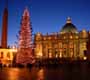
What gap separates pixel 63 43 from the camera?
116 meters

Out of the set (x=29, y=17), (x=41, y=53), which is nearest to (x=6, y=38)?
(x=29, y=17)

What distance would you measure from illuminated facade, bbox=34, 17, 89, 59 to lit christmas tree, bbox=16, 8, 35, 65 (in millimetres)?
70789

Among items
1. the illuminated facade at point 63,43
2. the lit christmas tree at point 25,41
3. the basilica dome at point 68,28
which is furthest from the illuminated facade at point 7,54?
the basilica dome at point 68,28

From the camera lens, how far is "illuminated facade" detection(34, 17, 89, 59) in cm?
11238

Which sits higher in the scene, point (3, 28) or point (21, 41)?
point (3, 28)

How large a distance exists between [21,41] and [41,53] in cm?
7532

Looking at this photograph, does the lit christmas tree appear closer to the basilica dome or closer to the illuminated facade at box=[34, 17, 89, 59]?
the illuminated facade at box=[34, 17, 89, 59]

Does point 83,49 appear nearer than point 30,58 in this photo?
No

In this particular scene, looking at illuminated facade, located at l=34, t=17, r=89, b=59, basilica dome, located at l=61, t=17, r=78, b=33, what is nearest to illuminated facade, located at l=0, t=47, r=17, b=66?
illuminated facade, located at l=34, t=17, r=89, b=59

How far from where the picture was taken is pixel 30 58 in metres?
40.3

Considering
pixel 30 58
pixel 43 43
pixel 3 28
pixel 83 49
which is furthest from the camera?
pixel 43 43

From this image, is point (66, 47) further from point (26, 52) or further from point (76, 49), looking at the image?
point (26, 52)

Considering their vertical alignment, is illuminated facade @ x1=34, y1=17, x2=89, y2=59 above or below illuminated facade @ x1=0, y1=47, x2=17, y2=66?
above

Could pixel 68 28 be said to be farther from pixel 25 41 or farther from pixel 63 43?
pixel 25 41
